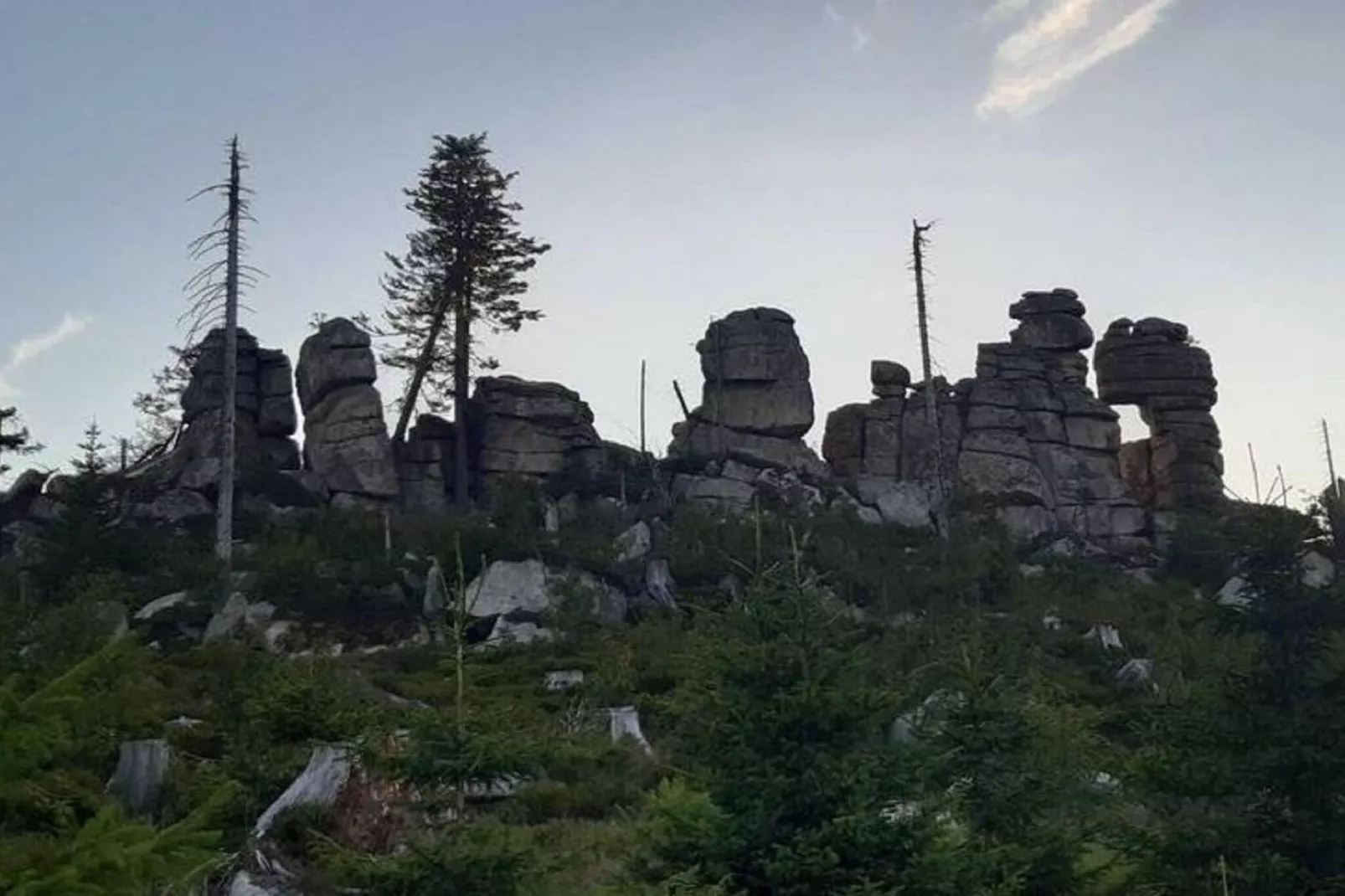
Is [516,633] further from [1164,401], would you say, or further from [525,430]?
[1164,401]

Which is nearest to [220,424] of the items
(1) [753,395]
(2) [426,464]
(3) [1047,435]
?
(2) [426,464]

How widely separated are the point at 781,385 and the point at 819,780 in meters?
37.9

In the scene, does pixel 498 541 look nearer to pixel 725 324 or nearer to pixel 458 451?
pixel 458 451

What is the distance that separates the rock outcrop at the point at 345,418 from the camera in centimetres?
4147

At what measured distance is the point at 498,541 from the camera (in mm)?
32562

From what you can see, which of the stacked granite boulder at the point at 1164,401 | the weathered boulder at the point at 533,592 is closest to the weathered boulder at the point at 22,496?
the weathered boulder at the point at 533,592

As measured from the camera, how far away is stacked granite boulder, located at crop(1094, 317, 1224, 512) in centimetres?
4969

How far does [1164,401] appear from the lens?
51.0 metres

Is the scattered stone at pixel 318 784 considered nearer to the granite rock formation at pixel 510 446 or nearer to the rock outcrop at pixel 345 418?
the rock outcrop at pixel 345 418

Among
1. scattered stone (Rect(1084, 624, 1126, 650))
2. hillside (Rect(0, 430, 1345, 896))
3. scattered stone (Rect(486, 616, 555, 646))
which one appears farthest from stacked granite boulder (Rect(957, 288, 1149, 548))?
scattered stone (Rect(486, 616, 555, 646))

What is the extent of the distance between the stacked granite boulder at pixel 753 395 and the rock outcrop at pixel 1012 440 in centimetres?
246

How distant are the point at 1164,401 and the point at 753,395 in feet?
55.2

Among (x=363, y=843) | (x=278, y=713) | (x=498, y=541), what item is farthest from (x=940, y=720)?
(x=498, y=541)

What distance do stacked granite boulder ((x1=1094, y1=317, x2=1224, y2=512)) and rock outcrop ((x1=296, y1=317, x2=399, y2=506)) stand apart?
28.7 m
